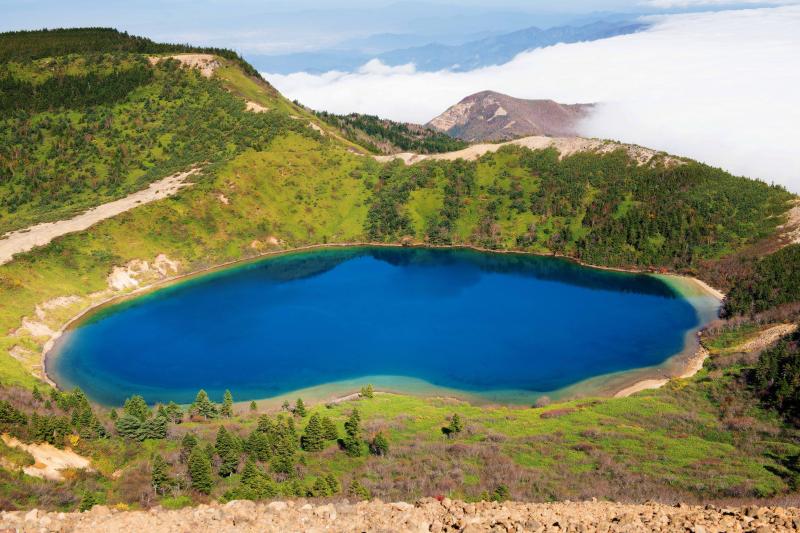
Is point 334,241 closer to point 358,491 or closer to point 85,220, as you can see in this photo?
point 85,220

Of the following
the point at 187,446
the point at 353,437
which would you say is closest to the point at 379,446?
the point at 353,437

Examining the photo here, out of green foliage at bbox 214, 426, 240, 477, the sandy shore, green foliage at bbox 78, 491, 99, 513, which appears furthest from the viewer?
the sandy shore

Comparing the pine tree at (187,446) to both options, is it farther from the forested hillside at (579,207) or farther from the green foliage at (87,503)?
the forested hillside at (579,207)

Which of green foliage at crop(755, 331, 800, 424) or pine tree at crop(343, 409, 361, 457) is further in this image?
green foliage at crop(755, 331, 800, 424)

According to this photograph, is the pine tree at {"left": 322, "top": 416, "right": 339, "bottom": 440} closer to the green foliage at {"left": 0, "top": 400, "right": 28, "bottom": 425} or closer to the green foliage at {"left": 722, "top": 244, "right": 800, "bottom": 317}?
the green foliage at {"left": 0, "top": 400, "right": 28, "bottom": 425}

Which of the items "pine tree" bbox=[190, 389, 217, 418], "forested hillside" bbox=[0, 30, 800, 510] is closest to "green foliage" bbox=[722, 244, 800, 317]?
"forested hillside" bbox=[0, 30, 800, 510]

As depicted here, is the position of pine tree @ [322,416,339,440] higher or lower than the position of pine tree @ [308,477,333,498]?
lower
